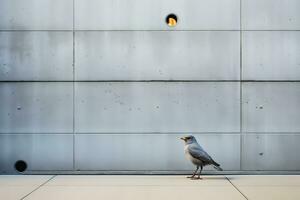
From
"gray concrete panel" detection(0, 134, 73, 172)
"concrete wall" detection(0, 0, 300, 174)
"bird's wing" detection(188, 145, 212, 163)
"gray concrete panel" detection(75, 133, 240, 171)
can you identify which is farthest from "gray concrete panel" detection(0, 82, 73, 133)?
"bird's wing" detection(188, 145, 212, 163)

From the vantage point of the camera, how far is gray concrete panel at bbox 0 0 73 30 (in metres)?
7.50

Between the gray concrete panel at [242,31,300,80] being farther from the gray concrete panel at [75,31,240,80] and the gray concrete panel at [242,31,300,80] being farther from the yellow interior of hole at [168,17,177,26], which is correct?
the yellow interior of hole at [168,17,177,26]

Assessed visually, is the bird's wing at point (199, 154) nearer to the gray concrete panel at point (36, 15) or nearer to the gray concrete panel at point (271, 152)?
the gray concrete panel at point (271, 152)

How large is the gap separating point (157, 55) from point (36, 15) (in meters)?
2.30

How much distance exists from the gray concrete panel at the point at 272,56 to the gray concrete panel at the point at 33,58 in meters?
3.23

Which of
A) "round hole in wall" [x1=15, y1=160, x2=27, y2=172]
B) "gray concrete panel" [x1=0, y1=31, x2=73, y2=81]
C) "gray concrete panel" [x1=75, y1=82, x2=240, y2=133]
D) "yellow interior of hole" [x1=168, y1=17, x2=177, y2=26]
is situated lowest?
"round hole in wall" [x1=15, y1=160, x2=27, y2=172]

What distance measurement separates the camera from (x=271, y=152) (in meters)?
7.43

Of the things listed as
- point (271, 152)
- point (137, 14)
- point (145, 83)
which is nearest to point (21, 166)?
point (145, 83)

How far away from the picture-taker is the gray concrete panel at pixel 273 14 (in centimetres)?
746

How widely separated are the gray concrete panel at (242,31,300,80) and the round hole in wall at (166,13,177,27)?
1346mm

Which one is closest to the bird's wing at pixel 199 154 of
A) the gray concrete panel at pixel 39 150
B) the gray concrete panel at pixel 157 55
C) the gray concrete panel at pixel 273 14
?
the gray concrete panel at pixel 157 55

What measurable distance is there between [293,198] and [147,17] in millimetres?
3953

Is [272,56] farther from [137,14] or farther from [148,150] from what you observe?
[148,150]

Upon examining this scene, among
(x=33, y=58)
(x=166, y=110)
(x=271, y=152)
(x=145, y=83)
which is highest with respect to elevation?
(x=33, y=58)
